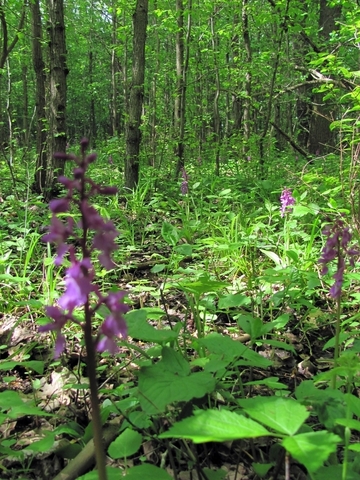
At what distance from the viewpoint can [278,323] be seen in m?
1.63

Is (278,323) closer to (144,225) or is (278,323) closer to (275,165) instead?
(144,225)

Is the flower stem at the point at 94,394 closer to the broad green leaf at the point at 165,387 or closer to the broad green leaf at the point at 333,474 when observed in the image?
the broad green leaf at the point at 165,387

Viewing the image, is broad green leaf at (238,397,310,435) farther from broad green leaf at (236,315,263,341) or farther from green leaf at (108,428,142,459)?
broad green leaf at (236,315,263,341)

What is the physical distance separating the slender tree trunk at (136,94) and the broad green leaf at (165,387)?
5.23 meters

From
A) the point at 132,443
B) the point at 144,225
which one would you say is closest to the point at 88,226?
the point at 132,443

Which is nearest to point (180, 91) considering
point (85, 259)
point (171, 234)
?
Answer: point (171, 234)

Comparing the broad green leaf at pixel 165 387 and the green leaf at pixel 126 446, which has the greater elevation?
the broad green leaf at pixel 165 387

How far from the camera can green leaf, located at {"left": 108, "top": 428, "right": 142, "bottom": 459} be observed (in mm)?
1095

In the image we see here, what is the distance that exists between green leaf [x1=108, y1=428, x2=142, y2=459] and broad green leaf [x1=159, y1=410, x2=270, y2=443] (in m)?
0.38

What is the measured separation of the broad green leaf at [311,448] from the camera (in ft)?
2.32

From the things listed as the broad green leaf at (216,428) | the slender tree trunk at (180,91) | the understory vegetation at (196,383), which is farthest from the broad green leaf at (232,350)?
the slender tree trunk at (180,91)

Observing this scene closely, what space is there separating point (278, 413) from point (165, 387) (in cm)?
32

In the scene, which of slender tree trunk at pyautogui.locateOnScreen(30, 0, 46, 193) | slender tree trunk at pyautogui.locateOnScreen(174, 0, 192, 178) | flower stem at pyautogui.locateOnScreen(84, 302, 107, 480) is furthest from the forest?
slender tree trunk at pyautogui.locateOnScreen(174, 0, 192, 178)

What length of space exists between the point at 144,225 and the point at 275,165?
414cm
